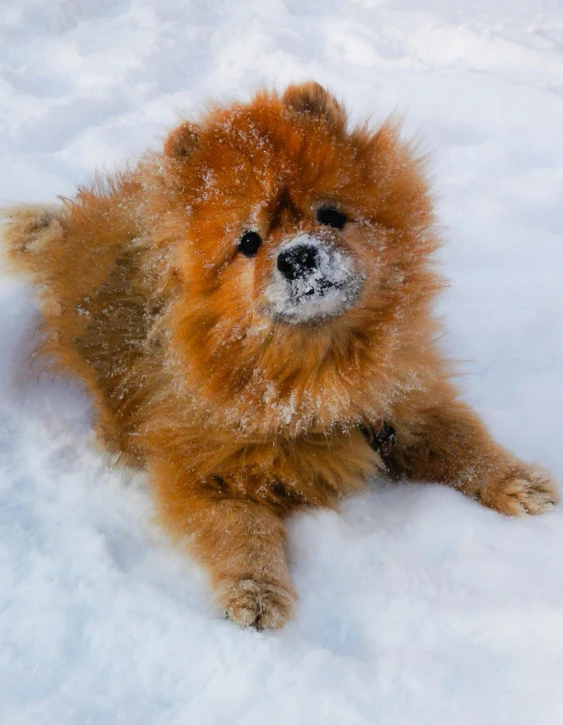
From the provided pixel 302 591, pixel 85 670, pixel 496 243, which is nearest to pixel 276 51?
pixel 496 243

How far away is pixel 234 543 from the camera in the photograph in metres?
2.81

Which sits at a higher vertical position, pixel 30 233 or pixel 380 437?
pixel 380 437

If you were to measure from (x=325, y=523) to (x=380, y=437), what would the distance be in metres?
0.47

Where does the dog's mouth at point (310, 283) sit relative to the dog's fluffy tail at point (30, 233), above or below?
above

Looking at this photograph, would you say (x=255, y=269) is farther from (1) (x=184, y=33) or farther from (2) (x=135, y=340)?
(1) (x=184, y=33)

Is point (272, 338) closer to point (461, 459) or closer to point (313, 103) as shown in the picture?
point (313, 103)

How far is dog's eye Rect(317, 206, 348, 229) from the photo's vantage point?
2.72m

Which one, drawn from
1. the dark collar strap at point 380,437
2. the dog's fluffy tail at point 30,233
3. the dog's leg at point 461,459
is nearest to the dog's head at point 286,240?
the dark collar strap at point 380,437

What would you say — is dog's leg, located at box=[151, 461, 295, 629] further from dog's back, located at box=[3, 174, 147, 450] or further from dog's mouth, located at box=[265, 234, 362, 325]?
dog's mouth, located at box=[265, 234, 362, 325]

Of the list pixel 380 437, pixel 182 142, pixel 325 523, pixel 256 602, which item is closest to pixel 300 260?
pixel 182 142

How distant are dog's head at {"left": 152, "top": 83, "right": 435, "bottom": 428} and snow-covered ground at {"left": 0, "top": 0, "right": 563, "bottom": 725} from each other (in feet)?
2.44

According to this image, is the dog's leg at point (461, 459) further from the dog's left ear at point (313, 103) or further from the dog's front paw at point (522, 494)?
the dog's left ear at point (313, 103)

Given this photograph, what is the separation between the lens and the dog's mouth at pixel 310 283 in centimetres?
252

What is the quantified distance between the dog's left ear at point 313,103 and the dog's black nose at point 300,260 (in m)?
0.68
